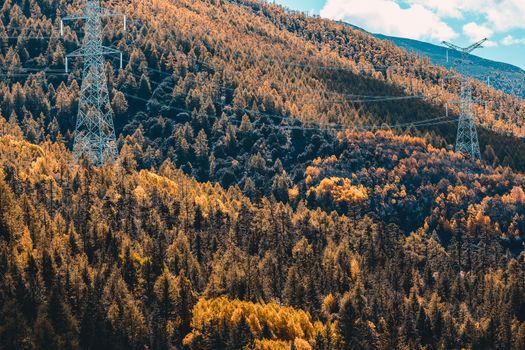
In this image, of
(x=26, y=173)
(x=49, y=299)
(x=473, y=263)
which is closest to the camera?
(x=49, y=299)

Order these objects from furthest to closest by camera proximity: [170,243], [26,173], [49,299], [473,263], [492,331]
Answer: [473,263] → [26,173] → [170,243] → [492,331] → [49,299]

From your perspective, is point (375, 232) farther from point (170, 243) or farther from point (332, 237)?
point (170, 243)

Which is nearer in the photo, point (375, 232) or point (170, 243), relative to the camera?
point (170, 243)

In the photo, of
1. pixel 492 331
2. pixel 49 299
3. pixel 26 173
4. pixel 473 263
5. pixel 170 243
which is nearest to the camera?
pixel 49 299

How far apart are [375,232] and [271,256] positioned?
41.3 metres

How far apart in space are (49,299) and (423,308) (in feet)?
240

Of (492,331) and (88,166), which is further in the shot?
(88,166)

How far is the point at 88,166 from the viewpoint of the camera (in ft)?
572

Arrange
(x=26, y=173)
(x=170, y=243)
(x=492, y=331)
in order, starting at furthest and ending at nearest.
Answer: (x=26, y=173) → (x=170, y=243) → (x=492, y=331)

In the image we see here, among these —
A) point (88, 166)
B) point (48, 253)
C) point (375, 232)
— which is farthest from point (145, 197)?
point (375, 232)

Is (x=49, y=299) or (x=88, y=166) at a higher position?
(x=88, y=166)

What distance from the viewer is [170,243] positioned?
515ft

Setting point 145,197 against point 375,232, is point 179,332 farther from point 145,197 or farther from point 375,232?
point 375,232

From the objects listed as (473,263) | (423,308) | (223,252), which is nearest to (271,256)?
(223,252)
